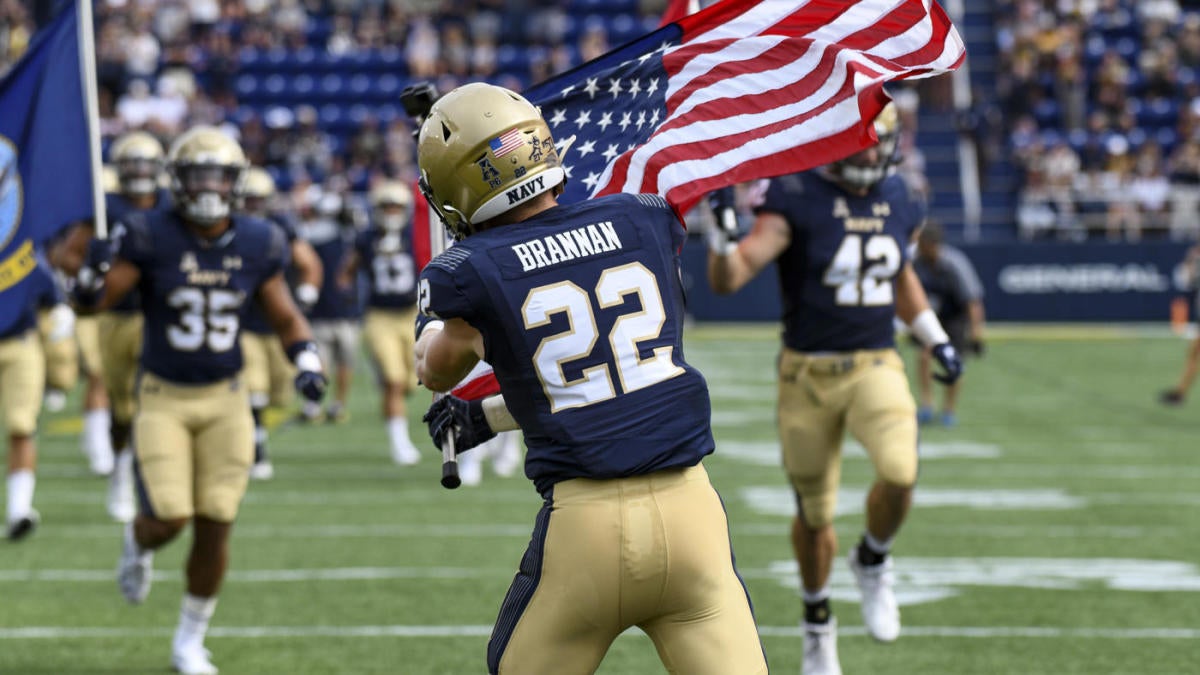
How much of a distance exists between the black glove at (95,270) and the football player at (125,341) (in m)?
3.19

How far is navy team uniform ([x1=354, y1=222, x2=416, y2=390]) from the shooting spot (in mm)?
12398

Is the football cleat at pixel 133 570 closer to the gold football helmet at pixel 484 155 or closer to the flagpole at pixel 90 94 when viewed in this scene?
the flagpole at pixel 90 94

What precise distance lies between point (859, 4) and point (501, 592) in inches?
141

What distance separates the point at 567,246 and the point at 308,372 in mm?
2740

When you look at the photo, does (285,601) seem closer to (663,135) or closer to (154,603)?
(154,603)

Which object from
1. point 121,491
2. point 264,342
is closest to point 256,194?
point 264,342

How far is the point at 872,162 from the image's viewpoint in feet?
20.9

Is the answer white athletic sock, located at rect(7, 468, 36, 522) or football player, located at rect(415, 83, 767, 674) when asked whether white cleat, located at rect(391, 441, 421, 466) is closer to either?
white athletic sock, located at rect(7, 468, 36, 522)

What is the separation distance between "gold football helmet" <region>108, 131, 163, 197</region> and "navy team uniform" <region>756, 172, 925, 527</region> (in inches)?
182

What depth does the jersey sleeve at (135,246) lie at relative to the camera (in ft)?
21.0

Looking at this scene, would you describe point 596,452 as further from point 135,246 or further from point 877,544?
point 135,246

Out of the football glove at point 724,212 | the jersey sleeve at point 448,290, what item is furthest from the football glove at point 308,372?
the jersey sleeve at point 448,290

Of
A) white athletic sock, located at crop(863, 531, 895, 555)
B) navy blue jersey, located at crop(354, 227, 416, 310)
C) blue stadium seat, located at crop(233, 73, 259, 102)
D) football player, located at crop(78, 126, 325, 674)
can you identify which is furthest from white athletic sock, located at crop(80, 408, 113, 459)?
blue stadium seat, located at crop(233, 73, 259, 102)

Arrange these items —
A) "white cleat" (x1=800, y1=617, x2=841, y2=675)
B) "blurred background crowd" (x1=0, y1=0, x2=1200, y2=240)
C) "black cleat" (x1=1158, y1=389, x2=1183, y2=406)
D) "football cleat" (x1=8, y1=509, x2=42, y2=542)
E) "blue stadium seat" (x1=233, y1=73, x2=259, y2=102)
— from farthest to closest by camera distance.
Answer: "blue stadium seat" (x1=233, y1=73, x2=259, y2=102) → "blurred background crowd" (x1=0, y1=0, x2=1200, y2=240) → "black cleat" (x1=1158, y1=389, x2=1183, y2=406) → "football cleat" (x1=8, y1=509, x2=42, y2=542) → "white cleat" (x1=800, y1=617, x2=841, y2=675)
